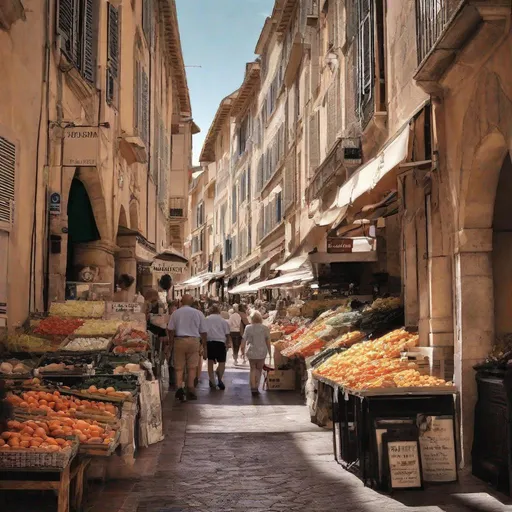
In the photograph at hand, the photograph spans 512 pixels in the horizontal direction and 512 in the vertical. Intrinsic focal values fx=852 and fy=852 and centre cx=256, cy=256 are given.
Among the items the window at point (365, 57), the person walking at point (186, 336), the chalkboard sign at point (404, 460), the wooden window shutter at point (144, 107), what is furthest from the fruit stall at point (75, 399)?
the wooden window shutter at point (144, 107)

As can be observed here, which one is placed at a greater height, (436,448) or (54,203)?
(54,203)

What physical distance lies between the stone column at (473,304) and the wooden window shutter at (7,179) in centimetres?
565

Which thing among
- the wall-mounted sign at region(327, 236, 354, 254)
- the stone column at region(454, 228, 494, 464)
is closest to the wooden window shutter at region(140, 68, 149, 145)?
the wall-mounted sign at region(327, 236, 354, 254)

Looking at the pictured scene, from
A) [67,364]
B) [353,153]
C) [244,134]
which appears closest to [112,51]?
[353,153]

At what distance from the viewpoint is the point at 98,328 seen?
1275 centimetres

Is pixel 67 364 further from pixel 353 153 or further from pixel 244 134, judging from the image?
pixel 244 134

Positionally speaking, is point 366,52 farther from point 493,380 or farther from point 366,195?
point 493,380

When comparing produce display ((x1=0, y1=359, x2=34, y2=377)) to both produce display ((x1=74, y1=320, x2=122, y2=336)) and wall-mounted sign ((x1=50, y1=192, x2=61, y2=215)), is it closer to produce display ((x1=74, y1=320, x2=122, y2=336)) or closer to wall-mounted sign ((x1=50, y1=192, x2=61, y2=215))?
produce display ((x1=74, y1=320, x2=122, y2=336))

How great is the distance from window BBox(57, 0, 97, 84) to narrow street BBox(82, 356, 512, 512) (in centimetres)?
652

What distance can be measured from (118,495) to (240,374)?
560 inches

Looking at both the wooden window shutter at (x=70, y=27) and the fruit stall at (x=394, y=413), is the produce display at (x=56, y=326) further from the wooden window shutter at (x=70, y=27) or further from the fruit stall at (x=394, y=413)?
the wooden window shutter at (x=70, y=27)

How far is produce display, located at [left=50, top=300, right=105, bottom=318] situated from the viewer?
13398 mm

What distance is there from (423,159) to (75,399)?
16.4ft

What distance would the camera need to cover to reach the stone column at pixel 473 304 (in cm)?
880
